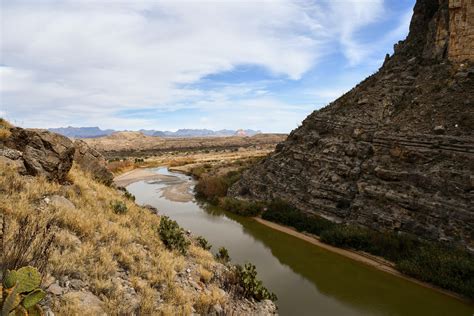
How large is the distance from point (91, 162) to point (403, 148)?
1954cm

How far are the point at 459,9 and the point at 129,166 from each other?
5578cm

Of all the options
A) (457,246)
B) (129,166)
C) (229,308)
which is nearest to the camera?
(229,308)

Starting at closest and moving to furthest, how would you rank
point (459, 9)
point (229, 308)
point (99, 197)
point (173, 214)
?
point (229, 308) → point (99, 197) → point (459, 9) → point (173, 214)

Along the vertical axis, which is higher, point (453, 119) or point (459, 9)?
point (459, 9)

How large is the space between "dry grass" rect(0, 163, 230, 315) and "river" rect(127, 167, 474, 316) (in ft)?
15.8

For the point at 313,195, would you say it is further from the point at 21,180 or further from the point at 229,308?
the point at 21,180

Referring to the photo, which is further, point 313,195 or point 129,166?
point 129,166

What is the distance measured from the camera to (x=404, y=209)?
20.9m

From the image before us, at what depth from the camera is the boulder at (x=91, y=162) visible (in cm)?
1952

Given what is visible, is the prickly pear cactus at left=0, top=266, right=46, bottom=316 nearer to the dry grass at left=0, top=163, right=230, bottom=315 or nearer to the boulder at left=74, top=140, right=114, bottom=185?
the dry grass at left=0, top=163, right=230, bottom=315

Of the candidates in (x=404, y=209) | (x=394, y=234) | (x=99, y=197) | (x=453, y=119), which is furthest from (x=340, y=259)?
(x=99, y=197)

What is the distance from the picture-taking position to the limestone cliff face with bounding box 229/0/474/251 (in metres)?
19.7

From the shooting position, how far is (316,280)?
685 inches

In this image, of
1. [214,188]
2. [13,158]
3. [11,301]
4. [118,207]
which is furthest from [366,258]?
[214,188]
